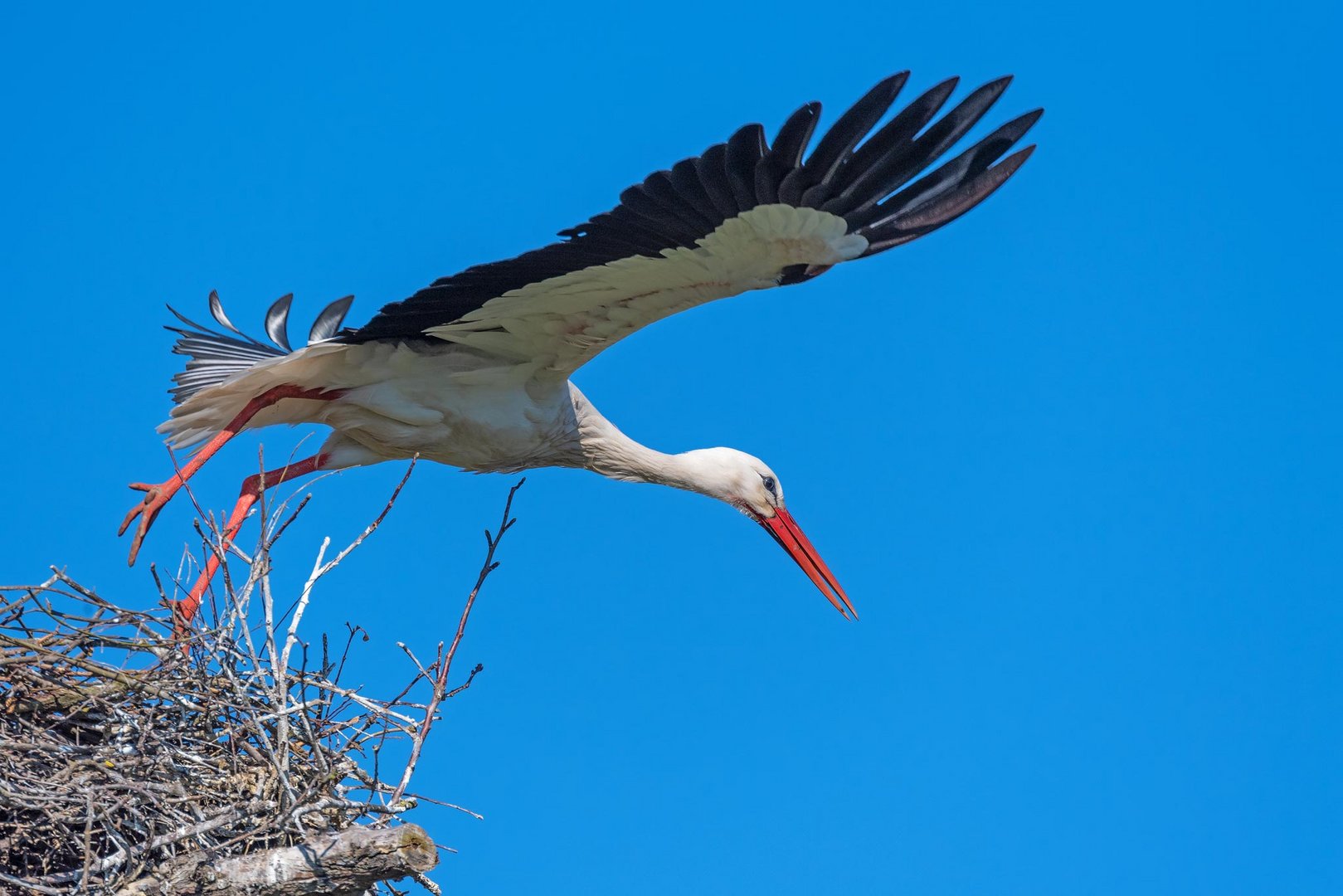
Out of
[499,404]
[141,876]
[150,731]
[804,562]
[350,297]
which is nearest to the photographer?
[141,876]

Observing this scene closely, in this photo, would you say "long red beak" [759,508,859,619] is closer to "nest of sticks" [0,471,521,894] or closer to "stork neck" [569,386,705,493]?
"stork neck" [569,386,705,493]

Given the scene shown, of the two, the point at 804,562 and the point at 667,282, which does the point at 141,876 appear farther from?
the point at 804,562

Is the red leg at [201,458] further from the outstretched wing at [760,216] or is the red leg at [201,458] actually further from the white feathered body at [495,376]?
the outstretched wing at [760,216]

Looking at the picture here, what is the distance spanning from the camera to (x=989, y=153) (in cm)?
517

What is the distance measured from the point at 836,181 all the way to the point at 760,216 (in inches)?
10.8

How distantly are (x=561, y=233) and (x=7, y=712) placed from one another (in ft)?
7.35

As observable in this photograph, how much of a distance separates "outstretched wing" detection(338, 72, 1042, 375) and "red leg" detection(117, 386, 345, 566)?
75 cm

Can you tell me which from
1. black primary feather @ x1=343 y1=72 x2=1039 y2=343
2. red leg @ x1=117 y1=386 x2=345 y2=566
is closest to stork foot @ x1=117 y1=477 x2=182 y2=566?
red leg @ x1=117 y1=386 x2=345 y2=566

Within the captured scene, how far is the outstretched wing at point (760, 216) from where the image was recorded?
5047mm

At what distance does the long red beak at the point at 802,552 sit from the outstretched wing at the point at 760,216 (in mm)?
1990

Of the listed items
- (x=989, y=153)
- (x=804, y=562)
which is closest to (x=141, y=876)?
(x=989, y=153)

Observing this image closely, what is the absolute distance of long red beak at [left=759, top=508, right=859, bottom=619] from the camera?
775cm

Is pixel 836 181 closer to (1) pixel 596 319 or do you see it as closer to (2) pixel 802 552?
(1) pixel 596 319

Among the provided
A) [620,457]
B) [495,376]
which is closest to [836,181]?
[495,376]
